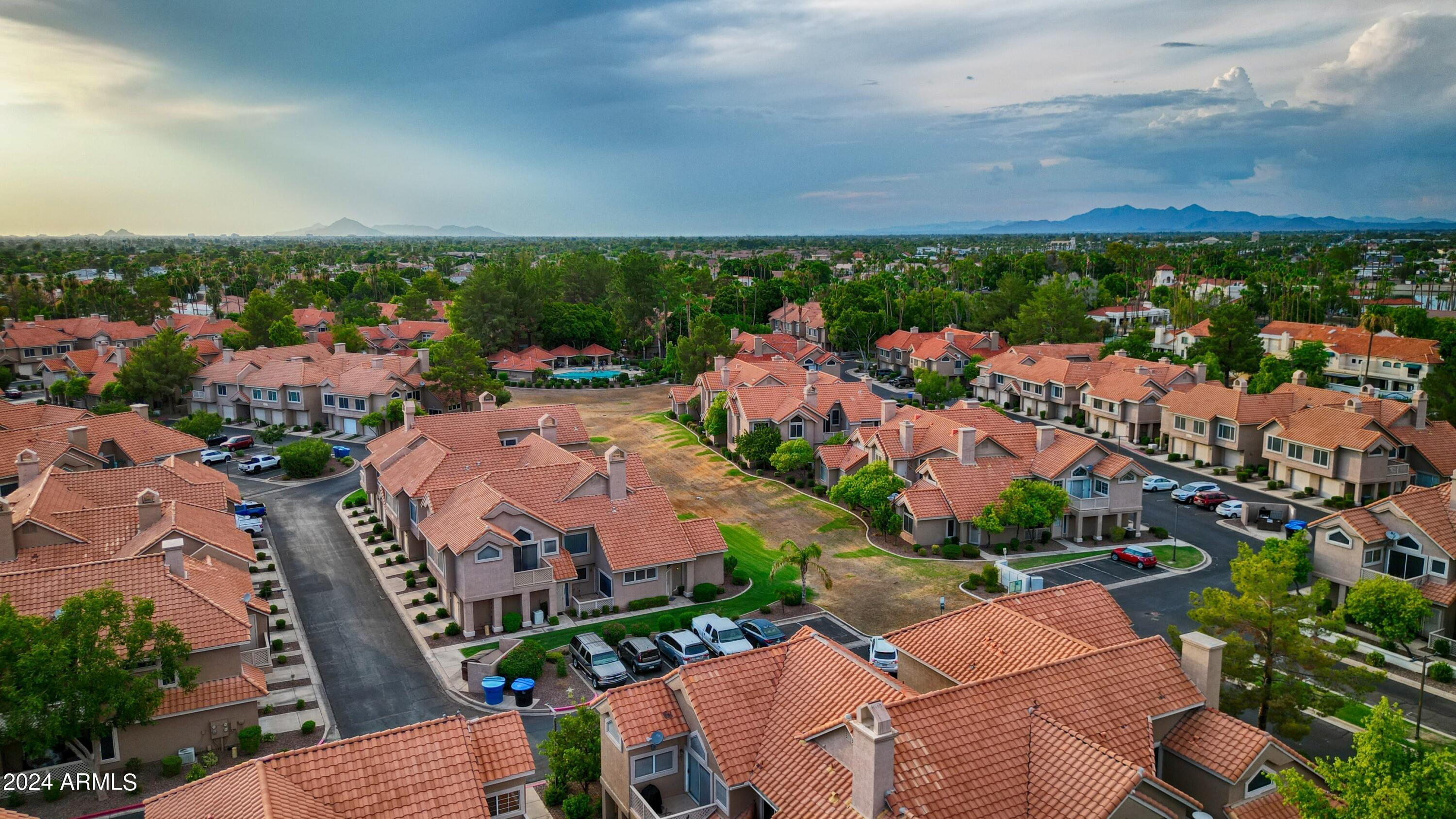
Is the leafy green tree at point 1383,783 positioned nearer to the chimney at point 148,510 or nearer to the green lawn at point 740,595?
the green lawn at point 740,595

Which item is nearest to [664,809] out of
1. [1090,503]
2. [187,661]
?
[187,661]

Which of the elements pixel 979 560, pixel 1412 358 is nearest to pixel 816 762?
pixel 979 560

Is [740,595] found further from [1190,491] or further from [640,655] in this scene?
[1190,491]

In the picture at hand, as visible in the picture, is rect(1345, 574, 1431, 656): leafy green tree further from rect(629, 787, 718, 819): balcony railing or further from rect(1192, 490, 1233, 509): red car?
rect(629, 787, 718, 819): balcony railing

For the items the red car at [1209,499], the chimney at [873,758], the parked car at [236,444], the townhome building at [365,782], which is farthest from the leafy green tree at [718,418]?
the chimney at [873,758]

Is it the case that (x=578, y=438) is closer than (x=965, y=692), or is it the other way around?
(x=965, y=692)

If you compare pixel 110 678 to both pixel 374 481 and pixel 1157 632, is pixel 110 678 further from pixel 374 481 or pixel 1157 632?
pixel 1157 632

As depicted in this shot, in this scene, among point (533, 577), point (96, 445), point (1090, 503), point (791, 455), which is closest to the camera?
point (533, 577)

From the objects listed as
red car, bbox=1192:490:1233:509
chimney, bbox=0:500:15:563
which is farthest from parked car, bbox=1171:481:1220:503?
chimney, bbox=0:500:15:563
